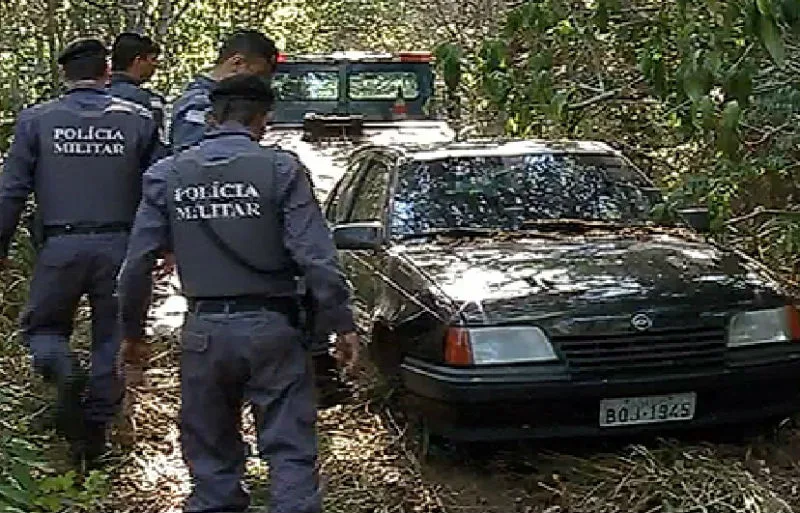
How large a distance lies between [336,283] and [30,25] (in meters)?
9.04

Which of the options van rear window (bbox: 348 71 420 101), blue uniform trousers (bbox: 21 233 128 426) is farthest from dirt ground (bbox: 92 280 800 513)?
van rear window (bbox: 348 71 420 101)

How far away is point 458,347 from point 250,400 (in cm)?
118

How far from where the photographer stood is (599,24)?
6.09 metres

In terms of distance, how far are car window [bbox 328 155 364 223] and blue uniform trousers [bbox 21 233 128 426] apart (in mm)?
2014

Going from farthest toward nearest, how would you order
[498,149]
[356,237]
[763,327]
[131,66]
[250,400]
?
[498,149] < [131,66] < [356,237] < [763,327] < [250,400]

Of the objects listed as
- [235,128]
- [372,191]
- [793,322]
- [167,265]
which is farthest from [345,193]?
[235,128]

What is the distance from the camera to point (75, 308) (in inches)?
238

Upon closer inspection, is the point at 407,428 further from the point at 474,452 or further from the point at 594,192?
the point at 594,192

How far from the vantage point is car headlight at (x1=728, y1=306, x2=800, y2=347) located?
18.8 feet

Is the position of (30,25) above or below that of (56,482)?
above

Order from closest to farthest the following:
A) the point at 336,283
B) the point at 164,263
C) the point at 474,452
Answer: the point at 336,283 → the point at 164,263 → the point at 474,452

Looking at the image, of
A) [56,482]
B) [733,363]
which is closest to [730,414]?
[733,363]

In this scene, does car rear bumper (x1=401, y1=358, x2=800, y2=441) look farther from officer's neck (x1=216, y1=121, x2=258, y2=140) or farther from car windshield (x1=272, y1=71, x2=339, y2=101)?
car windshield (x1=272, y1=71, x2=339, y2=101)

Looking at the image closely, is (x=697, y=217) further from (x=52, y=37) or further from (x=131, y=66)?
(x=52, y=37)
